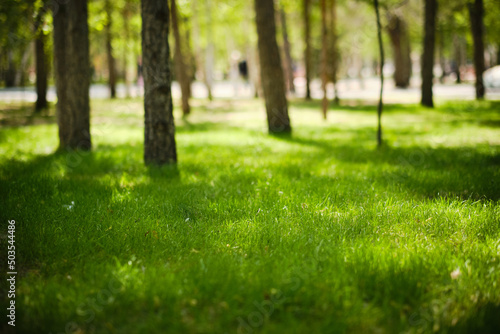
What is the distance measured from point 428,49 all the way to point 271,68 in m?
9.92

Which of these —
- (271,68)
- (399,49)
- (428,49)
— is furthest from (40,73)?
(399,49)

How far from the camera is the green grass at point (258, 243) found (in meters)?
2.47

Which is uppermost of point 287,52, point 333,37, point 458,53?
point 458,53

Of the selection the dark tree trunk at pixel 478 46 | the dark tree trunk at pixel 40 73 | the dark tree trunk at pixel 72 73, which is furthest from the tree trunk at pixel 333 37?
the dark tree trunk at pixel 40 73

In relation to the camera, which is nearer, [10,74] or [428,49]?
[428,49]

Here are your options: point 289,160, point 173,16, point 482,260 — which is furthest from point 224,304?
point 173,16

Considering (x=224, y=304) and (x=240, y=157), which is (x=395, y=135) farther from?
(x=224, y=304)

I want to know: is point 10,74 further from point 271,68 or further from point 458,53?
point 458,53

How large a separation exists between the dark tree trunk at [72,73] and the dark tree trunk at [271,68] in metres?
4.55

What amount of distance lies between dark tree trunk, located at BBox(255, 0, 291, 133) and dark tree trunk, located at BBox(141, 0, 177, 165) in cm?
441

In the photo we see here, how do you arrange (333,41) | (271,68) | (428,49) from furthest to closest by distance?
(333,41)
(428,49)
(271,68)

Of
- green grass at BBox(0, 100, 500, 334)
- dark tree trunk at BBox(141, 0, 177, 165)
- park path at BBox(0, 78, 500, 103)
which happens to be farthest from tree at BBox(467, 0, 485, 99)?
dark tree trunk at BBox(141, 0, 177, 165)

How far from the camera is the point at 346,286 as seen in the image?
8.85 ft

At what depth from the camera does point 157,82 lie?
19.7 ft
